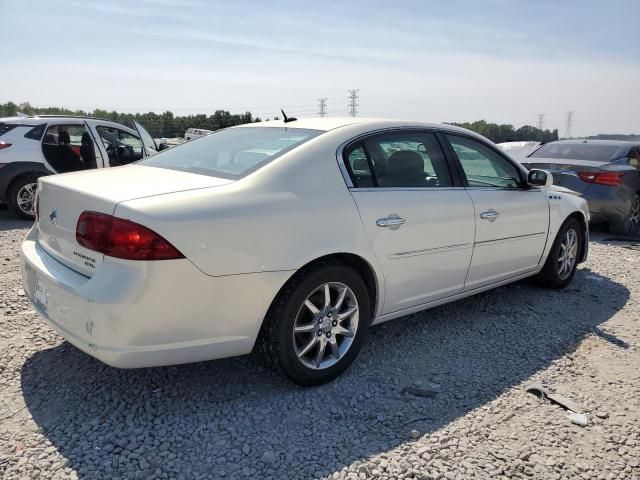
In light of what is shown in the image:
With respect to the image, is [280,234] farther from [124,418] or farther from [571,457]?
[571,457]

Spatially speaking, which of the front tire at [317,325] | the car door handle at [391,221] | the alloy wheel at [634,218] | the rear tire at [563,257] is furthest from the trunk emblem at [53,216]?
the alloy wheel at [634,218]

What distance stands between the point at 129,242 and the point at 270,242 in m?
0.70

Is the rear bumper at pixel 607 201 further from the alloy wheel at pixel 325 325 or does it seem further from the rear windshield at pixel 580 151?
the alloy wheel at pixel 325 325

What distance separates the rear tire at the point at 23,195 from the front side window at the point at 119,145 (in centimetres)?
122

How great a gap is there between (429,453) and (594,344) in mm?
2075

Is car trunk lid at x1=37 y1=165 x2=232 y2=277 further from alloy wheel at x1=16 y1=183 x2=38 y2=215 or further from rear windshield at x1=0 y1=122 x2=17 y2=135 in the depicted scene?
rear windshield at x1=0 y1=122 x2=17 y2=135

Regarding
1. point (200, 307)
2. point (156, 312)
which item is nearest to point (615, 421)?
point (200, 307)

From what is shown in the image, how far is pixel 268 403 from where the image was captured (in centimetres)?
303

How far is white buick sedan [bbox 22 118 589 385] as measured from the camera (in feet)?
8.42

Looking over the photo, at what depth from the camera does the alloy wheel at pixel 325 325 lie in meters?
3.11

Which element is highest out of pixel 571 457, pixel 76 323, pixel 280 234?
pixel 280 234

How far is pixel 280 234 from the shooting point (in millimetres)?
2850

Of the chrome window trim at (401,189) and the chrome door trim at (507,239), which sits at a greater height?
the chrome window trim at (401,189)

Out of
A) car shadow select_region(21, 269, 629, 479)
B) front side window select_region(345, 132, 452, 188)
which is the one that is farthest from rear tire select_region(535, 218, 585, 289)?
front side window select_region(345, 132, 452, 188)
